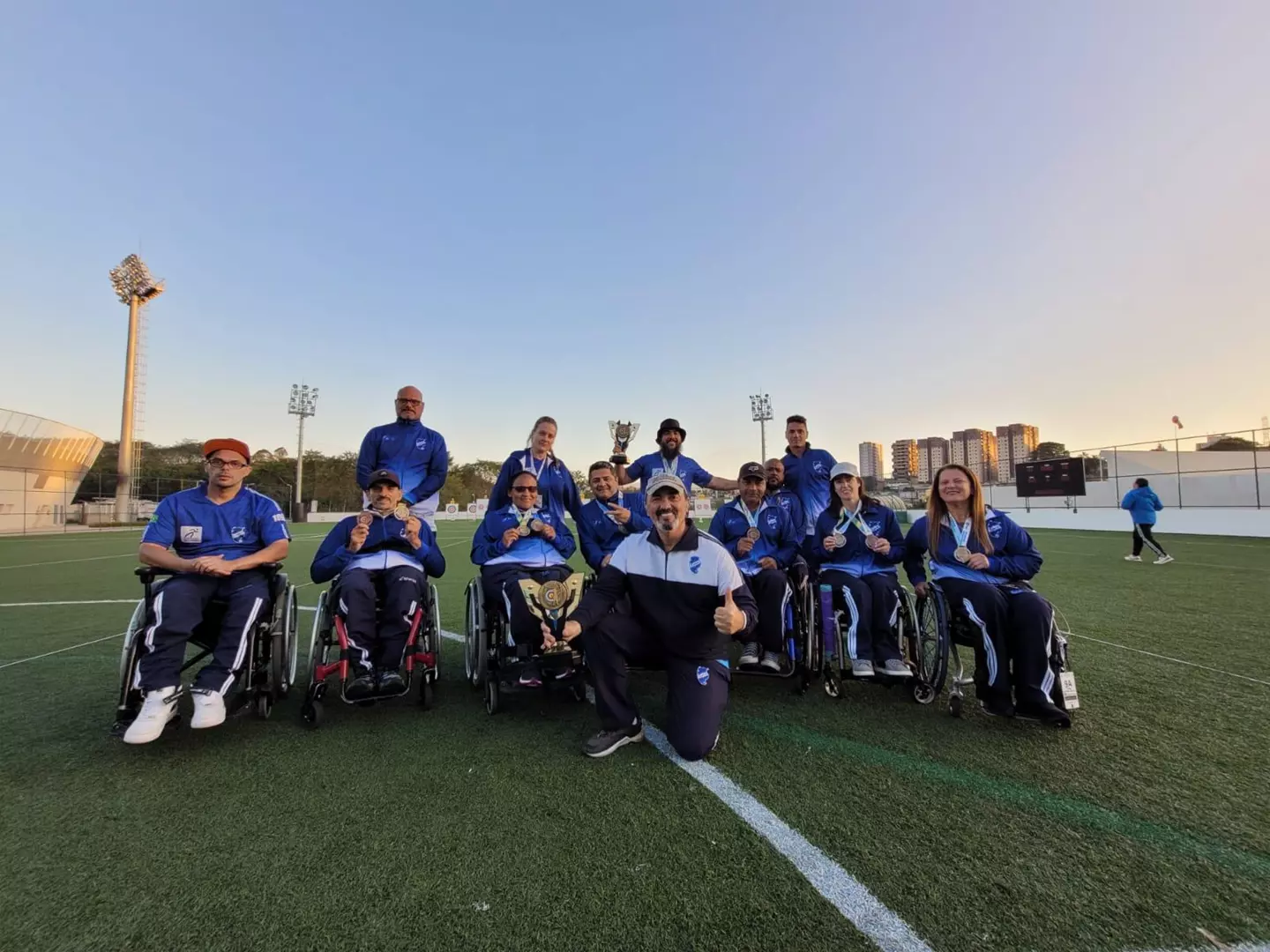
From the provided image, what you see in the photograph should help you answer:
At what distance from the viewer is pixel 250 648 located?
2936mm

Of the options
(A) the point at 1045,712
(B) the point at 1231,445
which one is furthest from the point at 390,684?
(B) the point at 1231,445

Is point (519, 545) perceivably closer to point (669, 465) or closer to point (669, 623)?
point (669, 623)

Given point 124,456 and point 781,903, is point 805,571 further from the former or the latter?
point 124,456

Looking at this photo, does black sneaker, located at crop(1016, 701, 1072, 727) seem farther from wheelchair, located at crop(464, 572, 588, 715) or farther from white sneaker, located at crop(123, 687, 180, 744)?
white sneaker, located at crop(123, 687, 180, 744)

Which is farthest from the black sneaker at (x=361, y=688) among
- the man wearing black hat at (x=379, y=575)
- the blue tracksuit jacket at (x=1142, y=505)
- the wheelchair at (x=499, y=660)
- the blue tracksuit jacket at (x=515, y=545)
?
the blue tracksuit jacket at (x=1142, y=505)

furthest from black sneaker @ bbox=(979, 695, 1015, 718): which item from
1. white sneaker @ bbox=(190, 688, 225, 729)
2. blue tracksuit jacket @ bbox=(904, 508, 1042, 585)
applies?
white sneaker @ bbox=(190, 688, 225, 729)

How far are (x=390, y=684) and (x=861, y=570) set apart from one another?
289 centimetres

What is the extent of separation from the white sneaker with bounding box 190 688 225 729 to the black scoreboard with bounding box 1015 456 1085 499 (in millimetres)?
23768

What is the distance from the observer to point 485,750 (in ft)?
8.96

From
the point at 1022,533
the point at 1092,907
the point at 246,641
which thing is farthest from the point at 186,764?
the point at 1022,533

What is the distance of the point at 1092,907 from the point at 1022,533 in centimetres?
215

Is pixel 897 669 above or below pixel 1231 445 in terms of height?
below

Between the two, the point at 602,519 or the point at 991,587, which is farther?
the point at 602,519

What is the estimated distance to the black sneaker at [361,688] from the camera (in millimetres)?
2912
